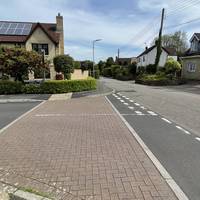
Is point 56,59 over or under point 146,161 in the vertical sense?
over

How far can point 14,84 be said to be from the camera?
62.4 ft

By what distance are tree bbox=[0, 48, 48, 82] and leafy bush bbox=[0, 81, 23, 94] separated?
3.57 ft

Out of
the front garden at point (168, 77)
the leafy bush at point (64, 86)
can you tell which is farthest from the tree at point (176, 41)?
the leafy bush at point (64, 86)

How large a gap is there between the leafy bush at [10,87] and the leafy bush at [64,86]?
75.8 inches

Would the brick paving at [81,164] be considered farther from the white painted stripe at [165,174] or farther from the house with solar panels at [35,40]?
the house with solar panels at [35,40]

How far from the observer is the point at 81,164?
182 inches

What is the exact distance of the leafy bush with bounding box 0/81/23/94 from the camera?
18820mm

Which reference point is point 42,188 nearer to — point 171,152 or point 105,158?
point 105,158

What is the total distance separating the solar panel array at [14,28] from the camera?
A: 31.7m

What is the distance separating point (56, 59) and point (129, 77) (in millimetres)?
33164

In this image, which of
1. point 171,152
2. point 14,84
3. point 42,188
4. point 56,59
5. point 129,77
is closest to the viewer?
point 42,188

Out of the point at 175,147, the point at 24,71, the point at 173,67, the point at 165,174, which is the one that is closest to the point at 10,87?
the point at 24,71

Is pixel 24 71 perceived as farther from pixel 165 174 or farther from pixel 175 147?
pixel 165 174

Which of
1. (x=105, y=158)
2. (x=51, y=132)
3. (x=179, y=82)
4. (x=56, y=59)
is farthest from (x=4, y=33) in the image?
(x=105, y=158)
